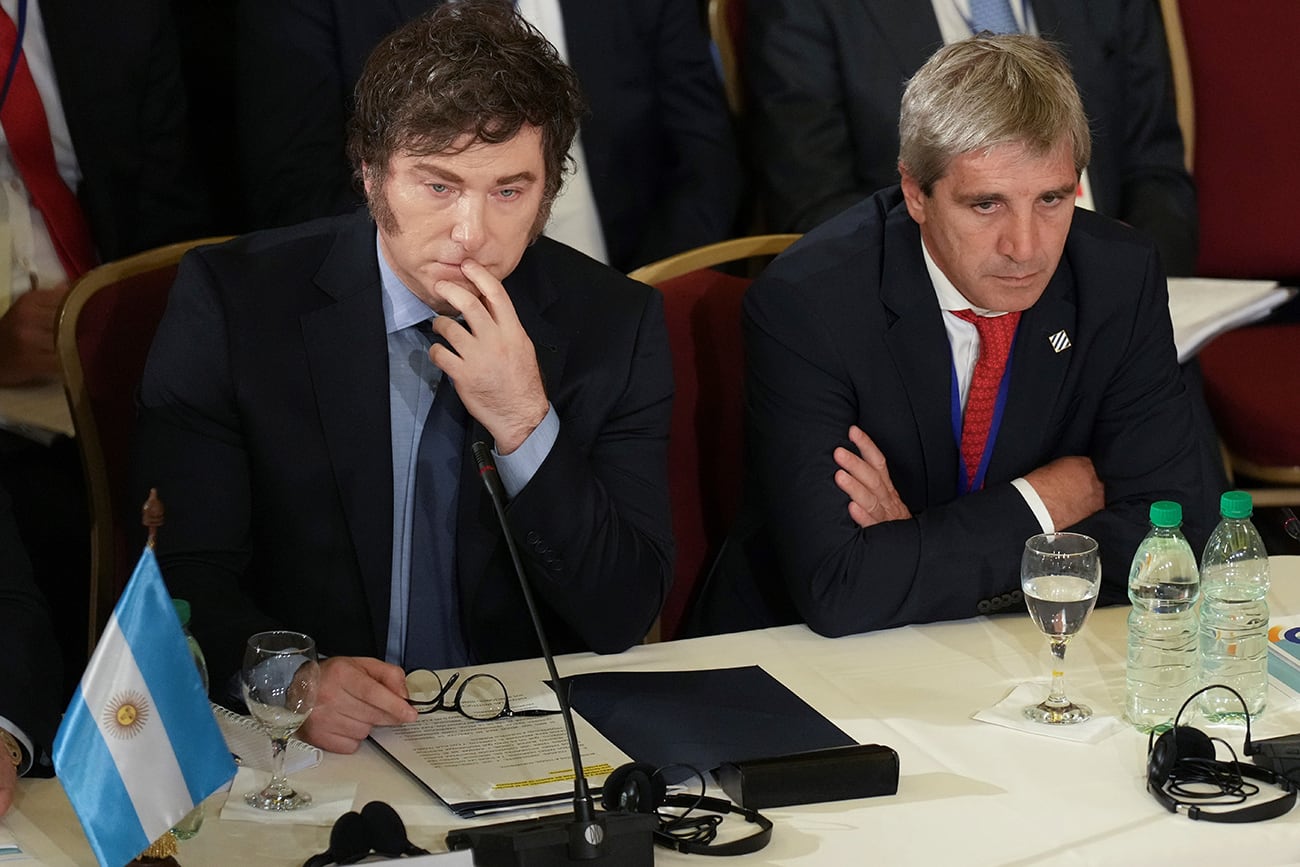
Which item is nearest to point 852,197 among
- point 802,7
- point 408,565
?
point 802,7

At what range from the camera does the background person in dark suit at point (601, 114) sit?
3.18 m

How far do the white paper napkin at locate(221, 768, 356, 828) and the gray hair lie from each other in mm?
1299

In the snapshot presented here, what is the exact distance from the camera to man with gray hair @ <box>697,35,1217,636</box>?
2387 mm

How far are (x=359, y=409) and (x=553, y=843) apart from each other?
91 centimetres

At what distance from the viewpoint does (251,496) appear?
226 centimetres

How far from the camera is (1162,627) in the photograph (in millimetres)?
1961

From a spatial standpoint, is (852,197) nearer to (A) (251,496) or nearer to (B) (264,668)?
(A) (251,496)

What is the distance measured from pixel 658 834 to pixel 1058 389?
1233 millimetres

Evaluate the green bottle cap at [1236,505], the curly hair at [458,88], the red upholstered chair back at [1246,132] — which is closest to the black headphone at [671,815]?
the green bottle cap at [1236,505]

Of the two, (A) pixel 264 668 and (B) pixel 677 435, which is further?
(B) pixel 677 435

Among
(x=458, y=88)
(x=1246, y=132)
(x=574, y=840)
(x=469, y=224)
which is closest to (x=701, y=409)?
(x=469, y=224)

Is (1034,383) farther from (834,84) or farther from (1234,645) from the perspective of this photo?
(834,84)

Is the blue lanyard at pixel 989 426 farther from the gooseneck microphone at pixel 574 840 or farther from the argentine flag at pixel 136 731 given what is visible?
the argentine flag at pixel 136 731

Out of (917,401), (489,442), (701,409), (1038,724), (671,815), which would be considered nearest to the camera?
(671,815)
